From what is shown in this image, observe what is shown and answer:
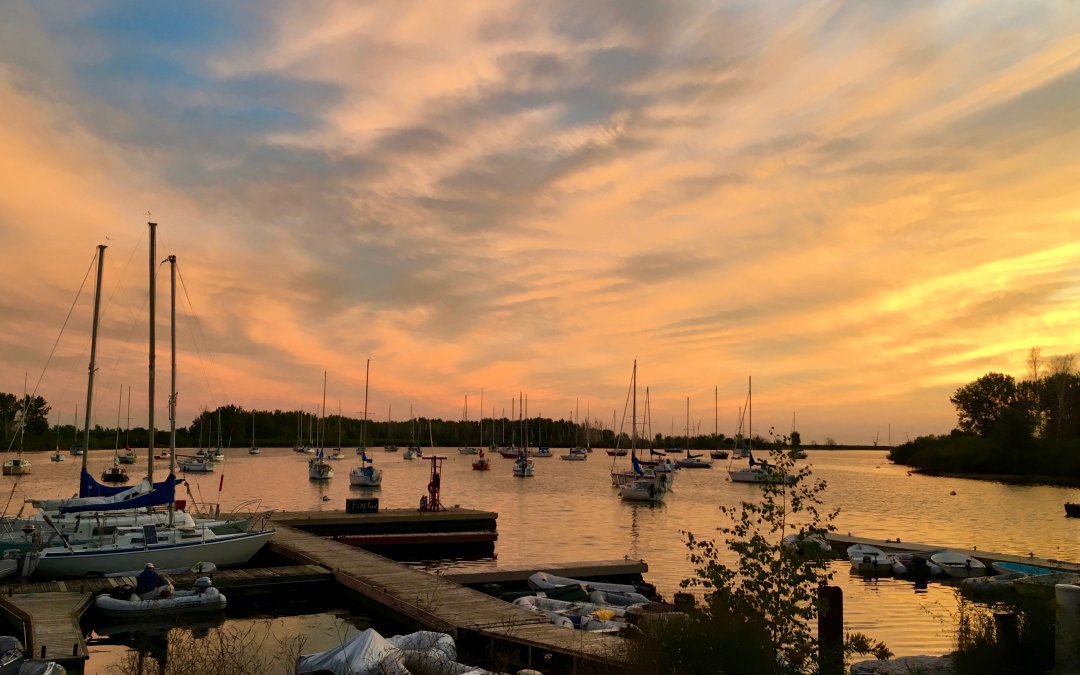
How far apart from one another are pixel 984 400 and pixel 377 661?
158 m

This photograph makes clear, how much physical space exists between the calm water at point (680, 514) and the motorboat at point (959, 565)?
1425 mm

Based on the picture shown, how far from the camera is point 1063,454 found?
10662cm

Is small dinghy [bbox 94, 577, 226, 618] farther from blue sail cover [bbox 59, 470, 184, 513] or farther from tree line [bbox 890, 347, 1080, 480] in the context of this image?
tree line [bbox 890, 347, 1080, 480]

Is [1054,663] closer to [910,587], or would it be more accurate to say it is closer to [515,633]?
[515,633]

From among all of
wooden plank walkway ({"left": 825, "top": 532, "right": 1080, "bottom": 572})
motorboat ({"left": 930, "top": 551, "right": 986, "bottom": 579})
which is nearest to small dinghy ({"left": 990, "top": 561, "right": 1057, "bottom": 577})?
wooden plank walkway ({"left": 825, "top": 532, "right": 1080, "bottom": 572})

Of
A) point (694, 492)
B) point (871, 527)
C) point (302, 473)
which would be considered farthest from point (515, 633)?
point (302, 473)

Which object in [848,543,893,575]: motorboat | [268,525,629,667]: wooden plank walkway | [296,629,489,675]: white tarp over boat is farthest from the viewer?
[848,543,893,575]: motorboat

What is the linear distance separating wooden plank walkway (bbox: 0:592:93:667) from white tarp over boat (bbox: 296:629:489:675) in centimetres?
582

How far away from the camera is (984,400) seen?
147m

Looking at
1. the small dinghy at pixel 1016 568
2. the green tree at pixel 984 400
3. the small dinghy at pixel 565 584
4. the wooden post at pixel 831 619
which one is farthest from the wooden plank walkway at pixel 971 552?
the green tree at pixel 984 400

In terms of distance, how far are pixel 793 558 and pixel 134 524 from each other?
23.3 m

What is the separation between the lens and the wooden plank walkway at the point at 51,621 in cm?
1570

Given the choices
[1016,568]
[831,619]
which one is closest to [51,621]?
[831,619]

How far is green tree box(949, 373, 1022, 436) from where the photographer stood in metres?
144
